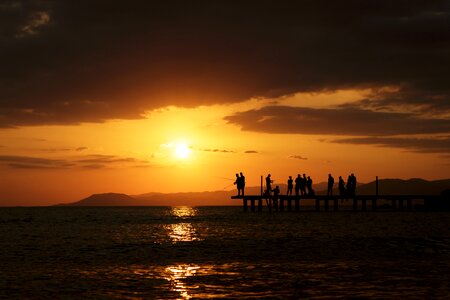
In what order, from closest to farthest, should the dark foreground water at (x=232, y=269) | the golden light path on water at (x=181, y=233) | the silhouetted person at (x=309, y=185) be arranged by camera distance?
the dark foreground water at (x=232, y=269)
the golden light path on water at (x=181, y=233)
the silhouetted person at (x=309, y=185)

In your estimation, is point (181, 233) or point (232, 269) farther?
point (181, 233)

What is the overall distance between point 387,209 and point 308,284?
8072 cm

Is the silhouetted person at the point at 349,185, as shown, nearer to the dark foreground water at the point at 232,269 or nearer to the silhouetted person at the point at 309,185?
the silhouetted person at the point at 309,185

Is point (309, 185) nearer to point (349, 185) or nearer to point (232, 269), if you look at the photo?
point (349, 185)

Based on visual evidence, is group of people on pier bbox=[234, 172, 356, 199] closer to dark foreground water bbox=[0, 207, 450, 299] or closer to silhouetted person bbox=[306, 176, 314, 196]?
silhouetted person bbox=[306, 176, 314, 196]

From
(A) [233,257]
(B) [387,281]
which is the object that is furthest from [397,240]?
(B) [387,281]

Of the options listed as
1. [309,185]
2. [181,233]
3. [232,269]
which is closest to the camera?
[232,269]

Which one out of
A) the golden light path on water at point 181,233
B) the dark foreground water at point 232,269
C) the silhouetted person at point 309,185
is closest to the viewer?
the dark foreground water at point 232,269

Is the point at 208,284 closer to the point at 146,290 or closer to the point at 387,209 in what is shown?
the point at 146,290

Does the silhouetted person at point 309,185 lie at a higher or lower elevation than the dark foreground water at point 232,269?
higher

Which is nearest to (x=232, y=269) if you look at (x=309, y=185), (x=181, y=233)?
(x=181, y=233)

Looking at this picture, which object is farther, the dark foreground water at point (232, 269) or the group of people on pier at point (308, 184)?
the group of people on pier at point (308, 184)

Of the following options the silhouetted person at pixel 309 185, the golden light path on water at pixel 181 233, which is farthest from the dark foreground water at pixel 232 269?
the silhouetted person at pixel 309 185

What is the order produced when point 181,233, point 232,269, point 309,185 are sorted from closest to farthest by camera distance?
point 232,269
point 181,233
point 309,185
